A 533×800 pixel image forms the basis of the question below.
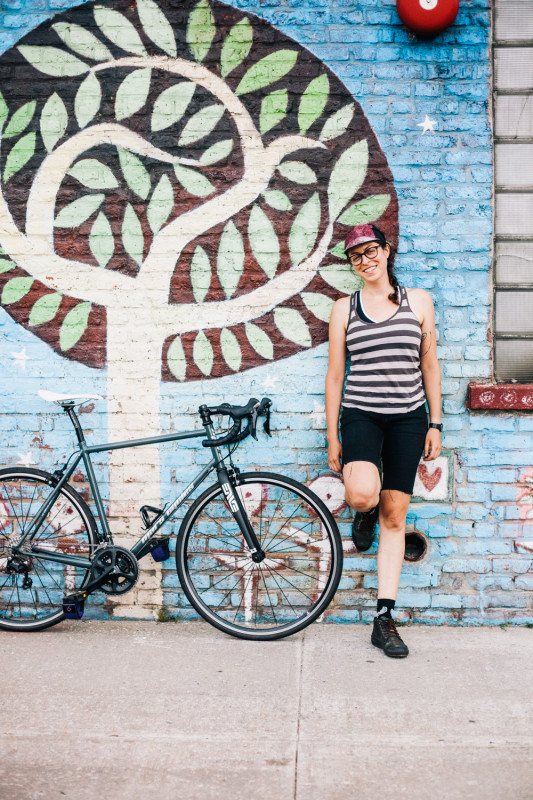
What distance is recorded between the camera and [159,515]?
3.61 meters

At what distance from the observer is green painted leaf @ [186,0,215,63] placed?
3.75 metres

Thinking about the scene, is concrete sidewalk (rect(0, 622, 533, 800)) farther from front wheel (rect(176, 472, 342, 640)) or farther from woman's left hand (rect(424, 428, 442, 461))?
woman's left hand (rect(424, 428, 442, 461))

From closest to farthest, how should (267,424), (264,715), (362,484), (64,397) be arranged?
1. (264,715)
2. (362,484)
3. (64,397)
4. (267,424)

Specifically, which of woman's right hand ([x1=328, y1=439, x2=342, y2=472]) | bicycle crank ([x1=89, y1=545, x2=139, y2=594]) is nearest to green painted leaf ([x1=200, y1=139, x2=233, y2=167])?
woman's right hand ([x1=328, y1=439, x2=342, y2=472])

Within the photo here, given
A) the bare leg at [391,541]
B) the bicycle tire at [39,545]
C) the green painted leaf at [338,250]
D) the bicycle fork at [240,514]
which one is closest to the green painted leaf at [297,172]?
the green painted leaf at [338,250]

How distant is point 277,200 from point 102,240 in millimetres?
1013

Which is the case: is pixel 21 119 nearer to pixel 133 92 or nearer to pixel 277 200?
pixel 133 92

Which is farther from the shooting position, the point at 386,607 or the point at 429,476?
the point at 429,476

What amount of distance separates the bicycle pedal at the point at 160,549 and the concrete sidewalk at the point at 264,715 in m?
0.43

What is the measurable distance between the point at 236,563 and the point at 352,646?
31.2 inches

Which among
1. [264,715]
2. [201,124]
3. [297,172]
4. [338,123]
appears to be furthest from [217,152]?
[264,715]

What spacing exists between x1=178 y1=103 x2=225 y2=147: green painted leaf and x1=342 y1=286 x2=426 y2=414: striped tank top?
4.51 feet

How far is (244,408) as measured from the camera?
3512 millimetres

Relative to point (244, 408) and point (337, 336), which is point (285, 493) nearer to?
point (244, 408)
